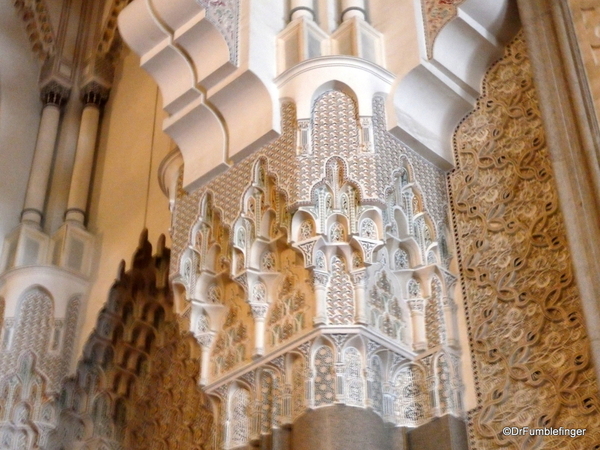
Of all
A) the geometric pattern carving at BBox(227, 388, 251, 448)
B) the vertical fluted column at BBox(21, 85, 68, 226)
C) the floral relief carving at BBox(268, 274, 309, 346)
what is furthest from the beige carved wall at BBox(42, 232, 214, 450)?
the floral relief carving at BBox(268, 274, 309, 346)

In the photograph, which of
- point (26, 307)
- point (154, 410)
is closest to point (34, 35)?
point (26, 307)

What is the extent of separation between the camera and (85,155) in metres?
7.57

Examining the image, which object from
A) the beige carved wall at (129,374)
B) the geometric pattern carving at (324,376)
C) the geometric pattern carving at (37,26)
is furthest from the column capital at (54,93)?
the geometric pattern carving at (324,376)

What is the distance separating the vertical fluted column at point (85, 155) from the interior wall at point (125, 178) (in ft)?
0.21

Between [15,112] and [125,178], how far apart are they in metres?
1.53

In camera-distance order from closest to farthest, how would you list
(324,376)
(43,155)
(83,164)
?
(324,376)
(83,164)
(43,155)

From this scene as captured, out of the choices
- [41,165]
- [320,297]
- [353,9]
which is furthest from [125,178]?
[320,297]

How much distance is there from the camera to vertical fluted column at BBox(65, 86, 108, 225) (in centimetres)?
718

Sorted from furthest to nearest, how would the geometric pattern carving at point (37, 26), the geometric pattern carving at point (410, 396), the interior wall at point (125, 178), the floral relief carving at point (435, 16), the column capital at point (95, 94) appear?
the geometric pattern carving at point (37, 26) < the column capital at point (95, 94) < the interior wall at point (125, 178) < the floral relief carving at point (435, 16) < the geometric pattern carving at point (410, 396)

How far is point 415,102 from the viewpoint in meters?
4.83

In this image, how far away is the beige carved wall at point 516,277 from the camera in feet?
12.7

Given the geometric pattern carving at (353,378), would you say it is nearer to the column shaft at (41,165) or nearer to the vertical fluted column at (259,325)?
the vertical fluted column at (259,325)

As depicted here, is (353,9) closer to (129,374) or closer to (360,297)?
(360,297)

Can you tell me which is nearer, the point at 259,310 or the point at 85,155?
the point at 259,310
